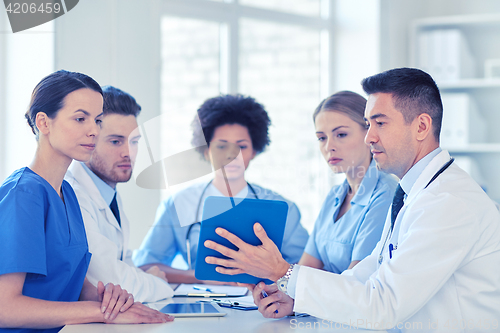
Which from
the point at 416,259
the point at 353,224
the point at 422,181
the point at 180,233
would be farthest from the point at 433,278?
the point at 180,233

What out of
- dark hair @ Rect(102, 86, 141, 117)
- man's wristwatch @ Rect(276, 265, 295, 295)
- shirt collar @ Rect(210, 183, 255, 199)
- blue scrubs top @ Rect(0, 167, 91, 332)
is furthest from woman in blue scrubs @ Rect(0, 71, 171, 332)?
shirt collar @ Rect(210, 183, 255, 199)

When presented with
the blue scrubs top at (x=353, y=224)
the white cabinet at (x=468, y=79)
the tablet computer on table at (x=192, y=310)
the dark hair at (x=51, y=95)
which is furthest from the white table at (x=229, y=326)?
the white cabinet at (x=468, y=79)

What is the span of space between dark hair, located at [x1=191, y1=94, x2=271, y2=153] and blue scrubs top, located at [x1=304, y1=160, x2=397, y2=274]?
619 millimetres

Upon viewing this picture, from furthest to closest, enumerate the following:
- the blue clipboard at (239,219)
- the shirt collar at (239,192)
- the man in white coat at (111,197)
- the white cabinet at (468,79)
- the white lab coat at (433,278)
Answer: the white cabinet at (468,79) < the shirt collar at (239,192) < the man in white coat at (111,197) < the blue clipboard at (239,219) < the white lab coat at (433,278)

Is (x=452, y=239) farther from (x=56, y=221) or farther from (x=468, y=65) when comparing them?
(x=468, y=65)

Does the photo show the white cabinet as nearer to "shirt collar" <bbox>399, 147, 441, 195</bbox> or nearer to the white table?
"shirt collar" <bbox>399, 147, 441, 195</bbox>

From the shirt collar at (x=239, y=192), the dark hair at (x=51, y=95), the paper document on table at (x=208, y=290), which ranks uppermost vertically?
the dark hair at (x=51, y=95)

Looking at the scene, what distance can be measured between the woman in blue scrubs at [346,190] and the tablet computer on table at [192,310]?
572mm

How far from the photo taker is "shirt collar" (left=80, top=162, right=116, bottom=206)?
1.53 metres

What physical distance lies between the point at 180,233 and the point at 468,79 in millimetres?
2404

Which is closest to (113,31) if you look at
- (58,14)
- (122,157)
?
(58,14)

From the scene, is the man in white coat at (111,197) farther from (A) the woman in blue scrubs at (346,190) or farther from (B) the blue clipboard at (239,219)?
(A) the woman in blue scrubs at (346,190)

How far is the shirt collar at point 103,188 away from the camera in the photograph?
1.53 m

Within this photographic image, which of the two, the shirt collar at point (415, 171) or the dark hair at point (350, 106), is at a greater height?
the dark hair at point (350, 106)
